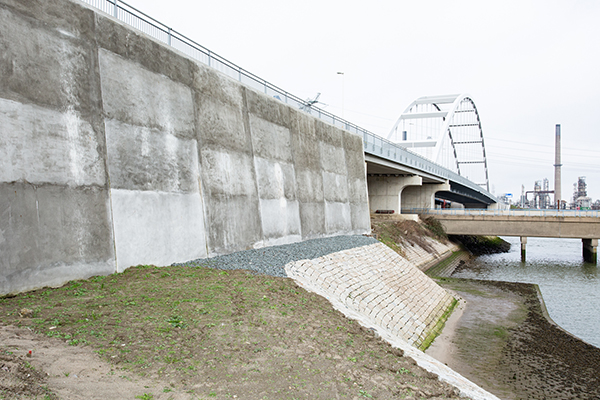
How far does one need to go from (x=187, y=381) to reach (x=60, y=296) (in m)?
4.72

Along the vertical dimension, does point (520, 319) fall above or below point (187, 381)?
below

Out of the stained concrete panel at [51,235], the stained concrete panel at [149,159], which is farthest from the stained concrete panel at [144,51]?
the stained concrete panel at [51,235]

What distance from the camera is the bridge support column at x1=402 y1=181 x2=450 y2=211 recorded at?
6166 centimetres

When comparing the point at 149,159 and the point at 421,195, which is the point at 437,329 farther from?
the point at 421,195

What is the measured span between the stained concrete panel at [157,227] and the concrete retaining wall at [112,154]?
0.12 feet

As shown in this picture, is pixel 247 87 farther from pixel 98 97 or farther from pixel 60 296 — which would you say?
pixel 60 296

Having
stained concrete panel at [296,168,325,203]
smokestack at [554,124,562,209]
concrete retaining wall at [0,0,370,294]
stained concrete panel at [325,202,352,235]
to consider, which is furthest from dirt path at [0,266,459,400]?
smokestack at [554,124,562,209]

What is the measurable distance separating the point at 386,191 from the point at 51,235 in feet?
148

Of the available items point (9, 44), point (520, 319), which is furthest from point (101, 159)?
point (520, 319)

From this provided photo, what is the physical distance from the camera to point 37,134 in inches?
379

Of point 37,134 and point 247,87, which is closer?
point 37,134

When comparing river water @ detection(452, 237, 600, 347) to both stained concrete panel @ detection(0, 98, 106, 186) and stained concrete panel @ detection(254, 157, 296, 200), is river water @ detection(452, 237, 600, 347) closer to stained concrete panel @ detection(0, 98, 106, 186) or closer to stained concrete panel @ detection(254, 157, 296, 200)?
stained concrete panel @ detection(254, 157, 296, 200)

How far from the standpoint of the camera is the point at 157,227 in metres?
12.7

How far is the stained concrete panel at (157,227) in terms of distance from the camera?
11.5 m
